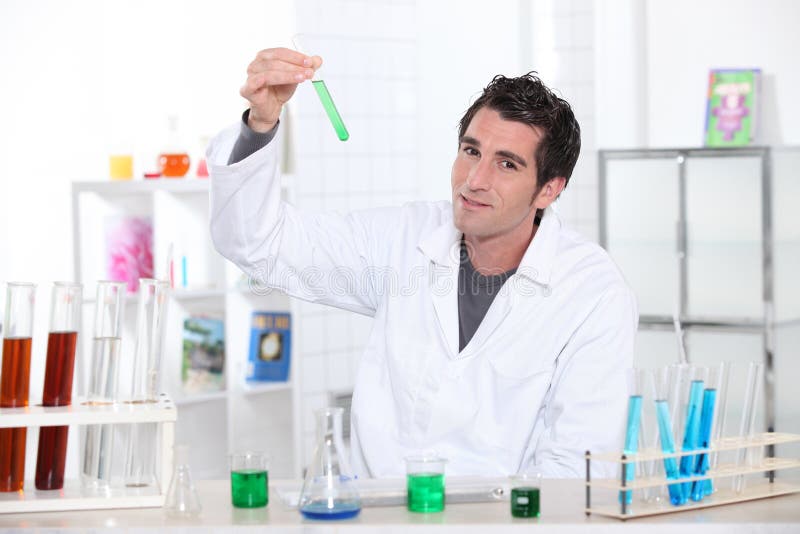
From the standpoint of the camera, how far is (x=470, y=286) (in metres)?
2.31

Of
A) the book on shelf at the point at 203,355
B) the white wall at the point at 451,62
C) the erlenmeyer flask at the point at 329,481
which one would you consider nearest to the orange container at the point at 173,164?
the book on shelf at the point at 203,355

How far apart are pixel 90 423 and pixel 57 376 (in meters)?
0.11

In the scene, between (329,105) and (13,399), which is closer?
(13,399)

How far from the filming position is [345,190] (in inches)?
186

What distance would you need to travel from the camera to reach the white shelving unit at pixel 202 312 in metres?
4.32

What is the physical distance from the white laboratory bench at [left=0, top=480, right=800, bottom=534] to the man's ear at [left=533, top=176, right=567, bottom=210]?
951 mm

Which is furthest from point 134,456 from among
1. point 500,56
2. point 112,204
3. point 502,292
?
point 500,56

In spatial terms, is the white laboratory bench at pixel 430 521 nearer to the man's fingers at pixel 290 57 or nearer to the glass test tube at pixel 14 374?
the glass test tube at pixel 14 374

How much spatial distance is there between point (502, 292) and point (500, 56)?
10.3 feet

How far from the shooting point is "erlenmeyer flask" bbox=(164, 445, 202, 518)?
61.7 inches

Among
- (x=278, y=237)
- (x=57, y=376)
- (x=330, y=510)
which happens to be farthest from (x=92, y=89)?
(x=330, y=510)

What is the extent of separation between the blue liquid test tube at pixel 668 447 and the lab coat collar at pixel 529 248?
0.64 meters

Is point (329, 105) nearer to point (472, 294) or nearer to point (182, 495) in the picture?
point (472, 294)

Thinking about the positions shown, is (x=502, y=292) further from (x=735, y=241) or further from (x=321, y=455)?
(x=735, y=241)
